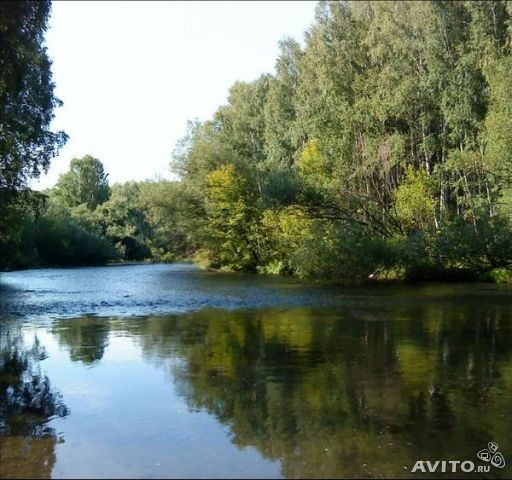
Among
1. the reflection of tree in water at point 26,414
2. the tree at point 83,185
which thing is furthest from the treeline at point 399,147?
the tree at point 83,185

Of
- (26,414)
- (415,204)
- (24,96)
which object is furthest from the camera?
(415,204)

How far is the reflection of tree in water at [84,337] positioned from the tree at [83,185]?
88089 mm

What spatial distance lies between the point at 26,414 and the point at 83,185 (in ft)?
342

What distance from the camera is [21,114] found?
22.9 metres

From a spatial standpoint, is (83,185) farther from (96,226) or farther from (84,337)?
(84,337)

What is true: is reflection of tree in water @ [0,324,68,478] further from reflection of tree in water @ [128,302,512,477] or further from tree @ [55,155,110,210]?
tree @ [55,155,110,210]

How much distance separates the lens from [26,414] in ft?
30.0

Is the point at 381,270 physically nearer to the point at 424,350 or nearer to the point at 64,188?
the point at 424,350

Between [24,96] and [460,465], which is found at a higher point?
[24,96]

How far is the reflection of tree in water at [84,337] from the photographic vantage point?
555 inches

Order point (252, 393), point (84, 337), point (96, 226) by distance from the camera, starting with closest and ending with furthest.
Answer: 1. point (252, 393)
2. point (84, 337)
3. point (96, 226)

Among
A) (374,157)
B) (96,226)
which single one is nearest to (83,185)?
(96,226)

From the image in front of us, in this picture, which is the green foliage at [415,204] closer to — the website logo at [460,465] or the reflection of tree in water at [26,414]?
the reflection of tree in water at [26,414]

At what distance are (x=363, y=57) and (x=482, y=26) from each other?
9131 mm
